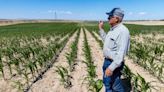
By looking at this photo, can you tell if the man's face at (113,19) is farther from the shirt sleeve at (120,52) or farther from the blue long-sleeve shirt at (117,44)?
the shirt sleeve at (120,52)

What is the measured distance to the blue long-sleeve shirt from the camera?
4961 millimetres

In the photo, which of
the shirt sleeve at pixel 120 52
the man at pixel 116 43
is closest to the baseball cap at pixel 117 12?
the man at pixel 116 43

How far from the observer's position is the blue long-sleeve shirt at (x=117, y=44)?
4.96 meters

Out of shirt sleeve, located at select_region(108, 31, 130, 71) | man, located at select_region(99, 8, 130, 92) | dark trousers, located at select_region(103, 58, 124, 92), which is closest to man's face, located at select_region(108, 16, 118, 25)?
man, located at select_region(99, 8, 130, 92)

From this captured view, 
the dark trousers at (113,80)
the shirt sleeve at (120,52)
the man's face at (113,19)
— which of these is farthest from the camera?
the dark trousers at (113,80)

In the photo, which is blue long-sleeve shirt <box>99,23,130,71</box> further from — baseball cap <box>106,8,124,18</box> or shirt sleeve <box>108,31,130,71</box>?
baseball cap <box>106,8,124,18</box>

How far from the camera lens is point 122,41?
498 centimetres

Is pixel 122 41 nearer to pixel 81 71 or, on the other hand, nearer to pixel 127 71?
pixel 127 71

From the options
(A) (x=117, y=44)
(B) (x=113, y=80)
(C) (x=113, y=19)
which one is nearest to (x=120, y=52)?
(A) (x=117, y=44)

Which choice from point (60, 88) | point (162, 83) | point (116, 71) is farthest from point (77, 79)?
point (116, 71)

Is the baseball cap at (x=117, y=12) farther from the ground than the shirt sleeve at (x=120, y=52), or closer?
farther from the ground

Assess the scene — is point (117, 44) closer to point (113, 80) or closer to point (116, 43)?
point (116, 43)

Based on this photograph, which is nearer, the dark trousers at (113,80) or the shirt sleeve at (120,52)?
the shirt sleeve at (120,52)

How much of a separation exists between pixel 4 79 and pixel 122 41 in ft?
17.7
